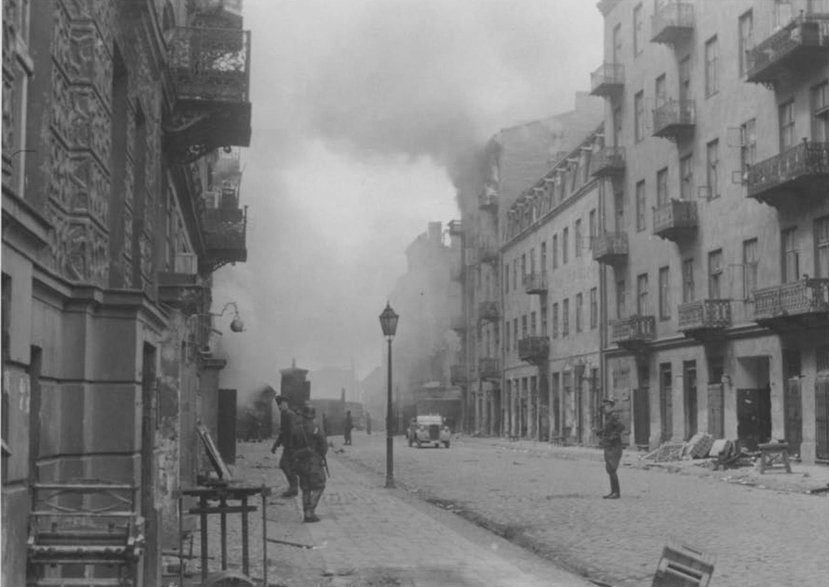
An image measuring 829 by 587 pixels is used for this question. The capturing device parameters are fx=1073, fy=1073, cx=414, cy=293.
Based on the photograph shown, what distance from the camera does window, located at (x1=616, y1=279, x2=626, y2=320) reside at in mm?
43250

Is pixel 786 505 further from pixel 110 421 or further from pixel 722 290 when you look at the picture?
pixel 722 290

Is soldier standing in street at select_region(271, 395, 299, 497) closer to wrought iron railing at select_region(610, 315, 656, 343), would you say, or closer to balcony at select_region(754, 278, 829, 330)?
balcony at select_region(754, 278, 829, 330)

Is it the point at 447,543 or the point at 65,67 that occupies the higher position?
the point at 65,67

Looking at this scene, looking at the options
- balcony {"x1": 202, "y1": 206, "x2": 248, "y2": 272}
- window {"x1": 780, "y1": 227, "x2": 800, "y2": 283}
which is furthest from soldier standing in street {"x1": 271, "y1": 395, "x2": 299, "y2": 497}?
window {"x1": 780, "y1": 227, "x2": 800, "y2": 283}

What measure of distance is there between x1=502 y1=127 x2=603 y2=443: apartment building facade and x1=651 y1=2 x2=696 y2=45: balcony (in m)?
7.12

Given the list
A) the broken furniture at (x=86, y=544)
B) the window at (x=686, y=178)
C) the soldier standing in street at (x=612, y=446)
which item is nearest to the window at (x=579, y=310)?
the window at (x=686, y=178)

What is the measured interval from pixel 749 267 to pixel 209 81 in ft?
69.9

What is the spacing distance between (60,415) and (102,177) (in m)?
2.49

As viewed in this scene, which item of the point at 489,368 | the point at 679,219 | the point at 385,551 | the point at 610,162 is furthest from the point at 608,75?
the point at 385,551

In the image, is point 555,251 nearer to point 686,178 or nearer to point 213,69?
point 686,178

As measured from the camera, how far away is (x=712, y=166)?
35312 millimetres

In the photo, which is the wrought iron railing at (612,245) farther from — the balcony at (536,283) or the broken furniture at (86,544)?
the broken furniture at (86,544)

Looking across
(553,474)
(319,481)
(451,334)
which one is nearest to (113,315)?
(319,481)

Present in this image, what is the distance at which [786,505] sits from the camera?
18531 mm
